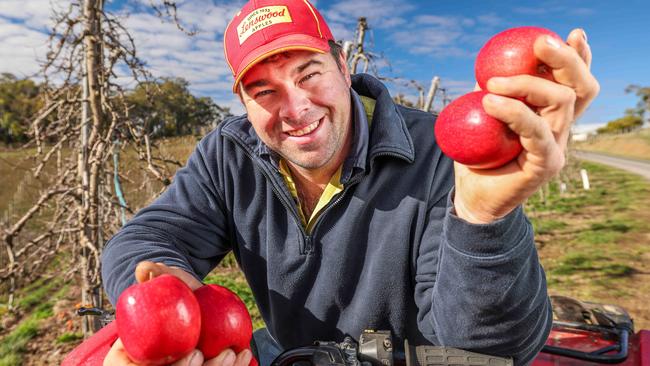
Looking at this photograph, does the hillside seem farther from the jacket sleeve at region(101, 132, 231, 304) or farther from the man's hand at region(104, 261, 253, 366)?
the man's hand at region(104, 261, 253, 366)

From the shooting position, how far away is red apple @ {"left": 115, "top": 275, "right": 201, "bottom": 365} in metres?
1.11

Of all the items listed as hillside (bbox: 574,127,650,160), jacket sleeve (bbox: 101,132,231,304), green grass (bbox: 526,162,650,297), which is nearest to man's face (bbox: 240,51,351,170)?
jacket sleeve (bbox: 101,132,231,304)

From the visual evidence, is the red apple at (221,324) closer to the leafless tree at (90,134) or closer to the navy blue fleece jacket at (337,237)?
the navy blue fleece jacket at (337,237)

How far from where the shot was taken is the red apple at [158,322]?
1108mm

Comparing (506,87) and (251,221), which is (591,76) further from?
(251,221)

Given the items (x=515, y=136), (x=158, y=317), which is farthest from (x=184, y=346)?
(x=515, y=136)

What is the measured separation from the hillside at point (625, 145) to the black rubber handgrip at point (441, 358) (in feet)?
154

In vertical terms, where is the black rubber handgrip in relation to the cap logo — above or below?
below

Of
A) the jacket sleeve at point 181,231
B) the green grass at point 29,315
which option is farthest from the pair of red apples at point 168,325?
the green grass at point 29,315

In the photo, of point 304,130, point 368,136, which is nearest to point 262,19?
point 304,130

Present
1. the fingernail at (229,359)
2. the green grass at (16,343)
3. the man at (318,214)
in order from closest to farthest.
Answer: the fingernail at (229,359) < the man at (318,214) < the green grass at (16,343)

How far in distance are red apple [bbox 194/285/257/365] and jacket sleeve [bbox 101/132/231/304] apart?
0.41 m

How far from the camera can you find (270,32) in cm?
189

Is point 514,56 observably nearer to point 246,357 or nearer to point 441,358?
point 441,358
